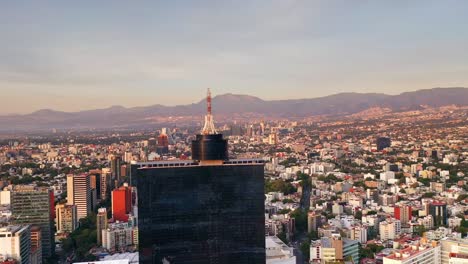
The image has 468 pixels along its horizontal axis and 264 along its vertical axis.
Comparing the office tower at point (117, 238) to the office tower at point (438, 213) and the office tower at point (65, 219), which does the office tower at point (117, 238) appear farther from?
the office tower at point (438, 213)

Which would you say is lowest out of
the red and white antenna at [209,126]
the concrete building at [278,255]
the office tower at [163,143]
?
the concrete building at [278,255]

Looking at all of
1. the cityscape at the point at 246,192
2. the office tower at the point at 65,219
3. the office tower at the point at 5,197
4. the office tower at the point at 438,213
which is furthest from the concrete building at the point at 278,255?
the office tower at the point at 5,197

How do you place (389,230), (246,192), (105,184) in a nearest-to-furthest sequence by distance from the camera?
(246,192), (389,230), (105,184)

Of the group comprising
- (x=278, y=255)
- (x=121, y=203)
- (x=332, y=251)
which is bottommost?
(x=332, y=251)

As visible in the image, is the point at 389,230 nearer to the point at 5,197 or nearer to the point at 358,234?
the point at 358,234

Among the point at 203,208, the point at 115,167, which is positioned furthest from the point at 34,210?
the point at 203,208

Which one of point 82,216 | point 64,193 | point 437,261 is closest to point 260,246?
point 437,261
